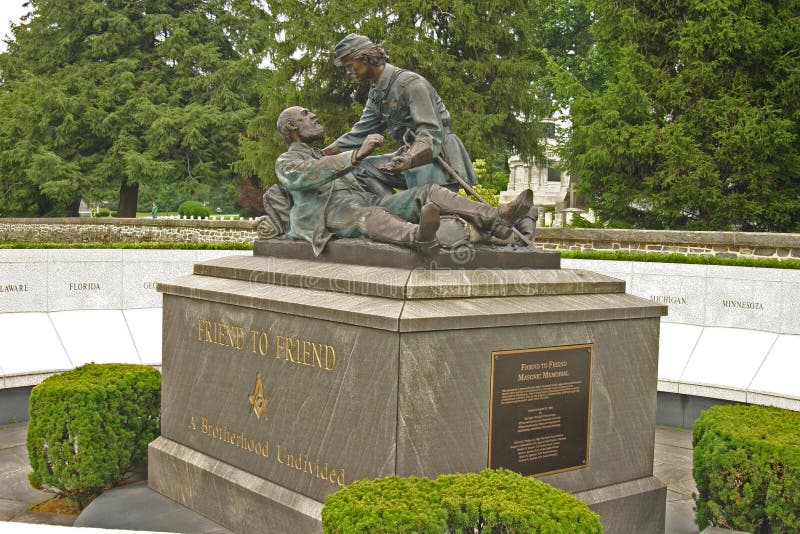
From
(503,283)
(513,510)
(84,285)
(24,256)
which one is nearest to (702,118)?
(84,285)

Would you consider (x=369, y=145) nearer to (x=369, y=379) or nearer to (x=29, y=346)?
(x=369, y=379)

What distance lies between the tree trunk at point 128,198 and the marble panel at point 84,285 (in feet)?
68.1

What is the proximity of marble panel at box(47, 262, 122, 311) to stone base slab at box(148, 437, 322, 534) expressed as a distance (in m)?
4.88

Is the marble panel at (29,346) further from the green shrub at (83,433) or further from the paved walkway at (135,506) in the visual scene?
the green shrub at (83,433)

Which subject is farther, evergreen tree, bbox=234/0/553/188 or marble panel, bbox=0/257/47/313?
evergreen tree, bbox=234/0/553/188

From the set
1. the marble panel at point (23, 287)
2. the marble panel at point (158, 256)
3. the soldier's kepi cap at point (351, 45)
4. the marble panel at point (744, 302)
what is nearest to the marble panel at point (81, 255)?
the marble panel at point (158, 256)

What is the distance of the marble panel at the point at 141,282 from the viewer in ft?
35.4

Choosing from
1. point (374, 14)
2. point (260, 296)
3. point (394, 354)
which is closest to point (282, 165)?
point (260, 296)

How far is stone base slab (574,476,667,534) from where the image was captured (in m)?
4.86

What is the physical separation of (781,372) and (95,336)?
7906 mm

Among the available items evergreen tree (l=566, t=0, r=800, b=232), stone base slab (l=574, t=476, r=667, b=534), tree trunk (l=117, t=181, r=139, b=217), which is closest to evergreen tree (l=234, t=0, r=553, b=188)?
tree trunk (l=117, t=181, r=139, b=217)

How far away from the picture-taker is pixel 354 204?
5.46m

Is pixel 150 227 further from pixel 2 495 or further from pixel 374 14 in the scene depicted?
→ pixel 2 495

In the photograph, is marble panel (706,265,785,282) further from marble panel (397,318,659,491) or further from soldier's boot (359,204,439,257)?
soldier's boot (359,204,439,257)
